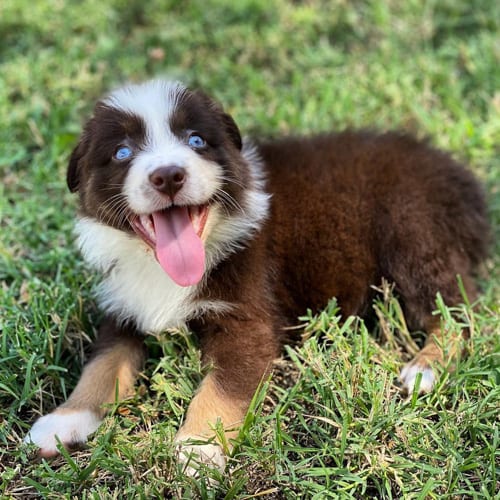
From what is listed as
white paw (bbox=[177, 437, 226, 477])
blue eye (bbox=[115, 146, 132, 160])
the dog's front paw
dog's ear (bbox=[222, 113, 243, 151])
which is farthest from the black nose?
the dog's front paw

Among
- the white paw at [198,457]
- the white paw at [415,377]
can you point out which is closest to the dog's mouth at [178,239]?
the white paw at [198,457]

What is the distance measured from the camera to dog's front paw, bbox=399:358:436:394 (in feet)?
11.3

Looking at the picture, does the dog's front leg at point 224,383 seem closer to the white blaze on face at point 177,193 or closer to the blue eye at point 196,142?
the white blaze on face at point 177,193

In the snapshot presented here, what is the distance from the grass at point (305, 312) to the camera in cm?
297

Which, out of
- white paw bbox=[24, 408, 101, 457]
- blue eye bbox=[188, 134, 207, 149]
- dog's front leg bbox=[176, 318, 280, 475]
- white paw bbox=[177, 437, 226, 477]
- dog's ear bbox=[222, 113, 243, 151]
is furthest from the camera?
dog's ear bbox=[222, 113, 243, 151]

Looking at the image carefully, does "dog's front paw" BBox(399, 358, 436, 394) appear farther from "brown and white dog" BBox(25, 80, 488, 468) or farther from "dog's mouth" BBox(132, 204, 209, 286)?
"dog's mouth" BBox(132, 204, 209, 286)

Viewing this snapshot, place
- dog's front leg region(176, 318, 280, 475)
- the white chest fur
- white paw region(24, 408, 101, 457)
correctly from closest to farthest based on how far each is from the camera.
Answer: dog's front leg region(176, 318, 280, 475), white paw region(24, 408, 101, 457), the white chest fur

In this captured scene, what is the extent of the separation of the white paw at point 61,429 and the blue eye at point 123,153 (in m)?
1.18

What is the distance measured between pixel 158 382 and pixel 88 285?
921 millimetres

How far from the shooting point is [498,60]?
6.05 m

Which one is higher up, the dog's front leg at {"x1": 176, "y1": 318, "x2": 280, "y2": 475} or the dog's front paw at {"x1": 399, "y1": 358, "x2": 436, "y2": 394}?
the dog's front leg at {"x1": 176, "y1": 318, "x2": 280, "y2": 475}

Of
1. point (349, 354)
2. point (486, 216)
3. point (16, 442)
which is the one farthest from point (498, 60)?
point (16, 442)

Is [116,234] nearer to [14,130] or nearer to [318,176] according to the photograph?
[318,176]

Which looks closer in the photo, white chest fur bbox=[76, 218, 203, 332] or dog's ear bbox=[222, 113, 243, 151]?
white chest fur bbox=[76, 218, 203, 332]
